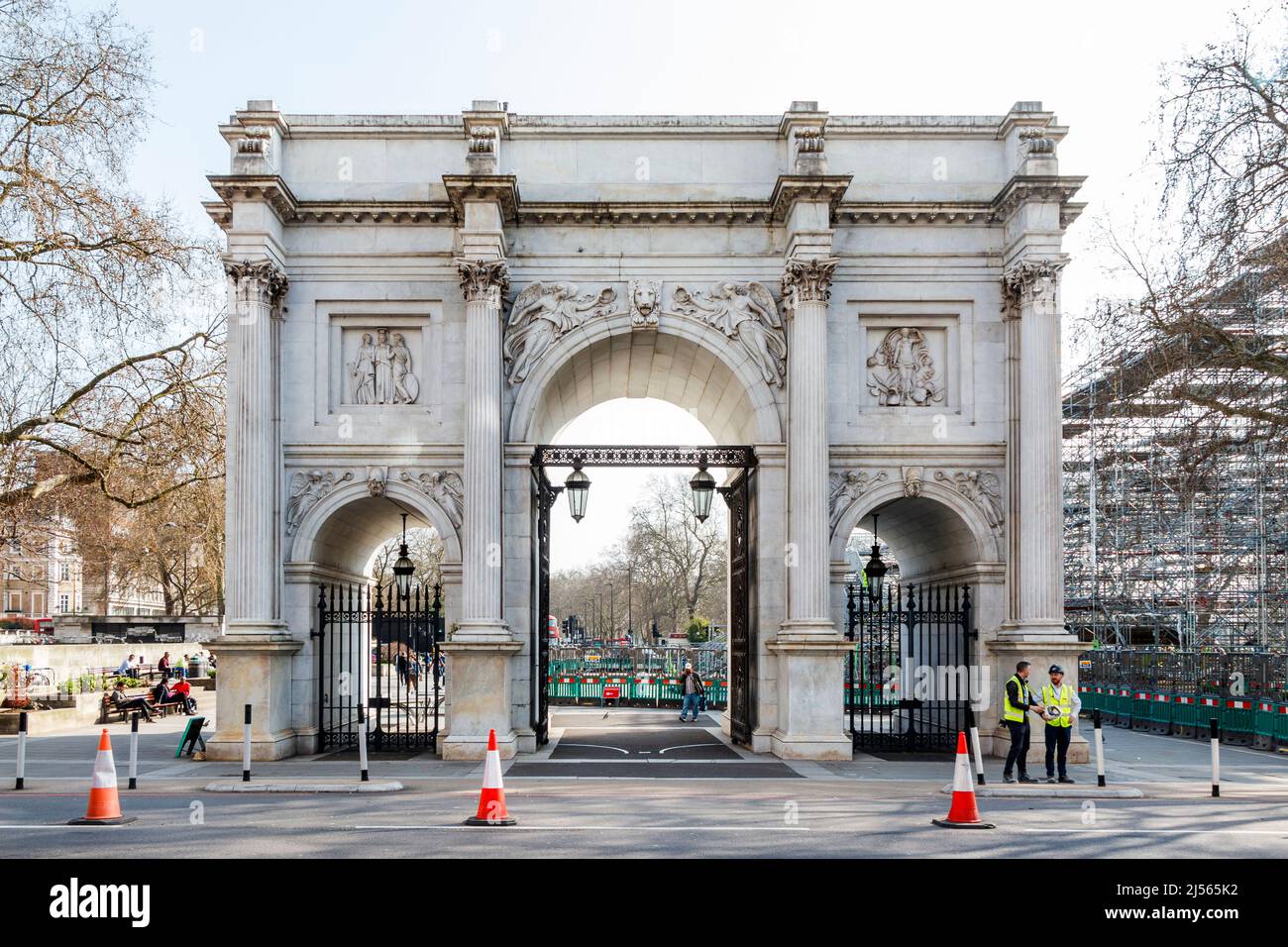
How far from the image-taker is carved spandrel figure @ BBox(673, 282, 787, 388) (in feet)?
75.8

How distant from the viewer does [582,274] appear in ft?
76.4

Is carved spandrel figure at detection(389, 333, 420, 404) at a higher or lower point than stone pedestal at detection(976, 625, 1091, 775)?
higher

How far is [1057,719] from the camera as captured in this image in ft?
58.0

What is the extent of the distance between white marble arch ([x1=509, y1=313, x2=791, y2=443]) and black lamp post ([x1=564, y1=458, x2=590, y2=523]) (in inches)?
40.1

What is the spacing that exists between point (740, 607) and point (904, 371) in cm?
567

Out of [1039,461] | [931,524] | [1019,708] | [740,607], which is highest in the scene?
[1039,461]

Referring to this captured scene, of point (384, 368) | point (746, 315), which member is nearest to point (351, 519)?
A: point (384, 368)

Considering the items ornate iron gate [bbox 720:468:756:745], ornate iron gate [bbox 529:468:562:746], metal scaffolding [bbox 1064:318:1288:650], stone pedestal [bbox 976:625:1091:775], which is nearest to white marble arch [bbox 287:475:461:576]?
ornate iron gate [bbox 529:468:562:746]

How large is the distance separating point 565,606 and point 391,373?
371 ft

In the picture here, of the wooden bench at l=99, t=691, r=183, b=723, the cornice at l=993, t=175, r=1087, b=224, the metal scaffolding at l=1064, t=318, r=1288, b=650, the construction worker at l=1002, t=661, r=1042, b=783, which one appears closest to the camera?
the construction worker at l=1002, t=661, r=1042, b=783

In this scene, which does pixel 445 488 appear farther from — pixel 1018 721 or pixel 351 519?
pixel 1018 721

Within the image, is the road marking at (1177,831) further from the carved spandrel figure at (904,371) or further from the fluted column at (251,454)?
the fluted column at (251,454)

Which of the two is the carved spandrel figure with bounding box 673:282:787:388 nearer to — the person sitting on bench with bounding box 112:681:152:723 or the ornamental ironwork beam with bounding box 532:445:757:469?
the ornamental ironwork beam with bounding box 532:445:757:469
